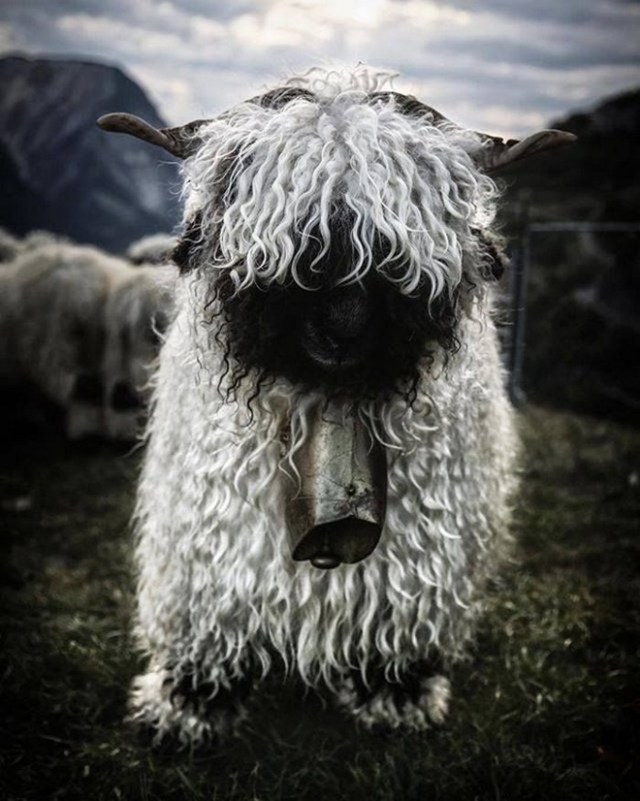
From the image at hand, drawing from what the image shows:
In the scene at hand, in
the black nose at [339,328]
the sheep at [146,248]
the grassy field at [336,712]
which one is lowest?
the grassy field at [336,712]

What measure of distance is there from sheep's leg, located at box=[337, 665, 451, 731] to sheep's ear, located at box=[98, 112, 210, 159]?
1786 millimetres

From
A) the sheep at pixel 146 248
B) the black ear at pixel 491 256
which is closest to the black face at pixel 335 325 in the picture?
the black ear at pixel 491 256

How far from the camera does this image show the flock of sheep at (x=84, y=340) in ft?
18.1

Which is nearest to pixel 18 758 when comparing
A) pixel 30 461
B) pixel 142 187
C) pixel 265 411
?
pixel 265 411

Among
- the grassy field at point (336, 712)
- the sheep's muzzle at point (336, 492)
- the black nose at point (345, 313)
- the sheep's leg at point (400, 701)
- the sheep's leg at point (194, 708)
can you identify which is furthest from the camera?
the sheep's leg at point (400, 701)

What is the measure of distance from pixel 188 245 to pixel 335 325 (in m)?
0.53

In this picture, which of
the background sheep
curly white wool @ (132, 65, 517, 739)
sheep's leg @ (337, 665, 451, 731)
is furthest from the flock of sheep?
sheep's leg @ (337, 665, 451, 731)

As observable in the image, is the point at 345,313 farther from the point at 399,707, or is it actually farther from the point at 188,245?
the point at 399,707

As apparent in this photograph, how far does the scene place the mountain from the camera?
501cm

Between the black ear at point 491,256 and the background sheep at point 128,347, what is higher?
the black ear at point 491,256

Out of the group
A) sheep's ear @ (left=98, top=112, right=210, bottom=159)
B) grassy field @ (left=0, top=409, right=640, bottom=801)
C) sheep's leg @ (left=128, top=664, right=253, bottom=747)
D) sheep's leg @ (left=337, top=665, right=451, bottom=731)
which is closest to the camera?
sheep's ear @ (left=98, top=112, right=210, bottom=159)

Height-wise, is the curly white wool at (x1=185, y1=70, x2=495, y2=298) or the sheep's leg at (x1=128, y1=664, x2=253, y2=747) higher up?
the curly white wool at (x1=185, y1=70, x2=495, y2=298)

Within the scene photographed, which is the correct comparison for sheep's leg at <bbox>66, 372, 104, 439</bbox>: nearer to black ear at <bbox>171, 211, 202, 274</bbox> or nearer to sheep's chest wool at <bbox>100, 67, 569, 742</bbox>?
sheep's chest wool at <bbox>100, 67, 569, 742</bbox>

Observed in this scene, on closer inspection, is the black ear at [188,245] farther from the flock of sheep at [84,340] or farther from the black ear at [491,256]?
the flock of sheep at [84,340]
